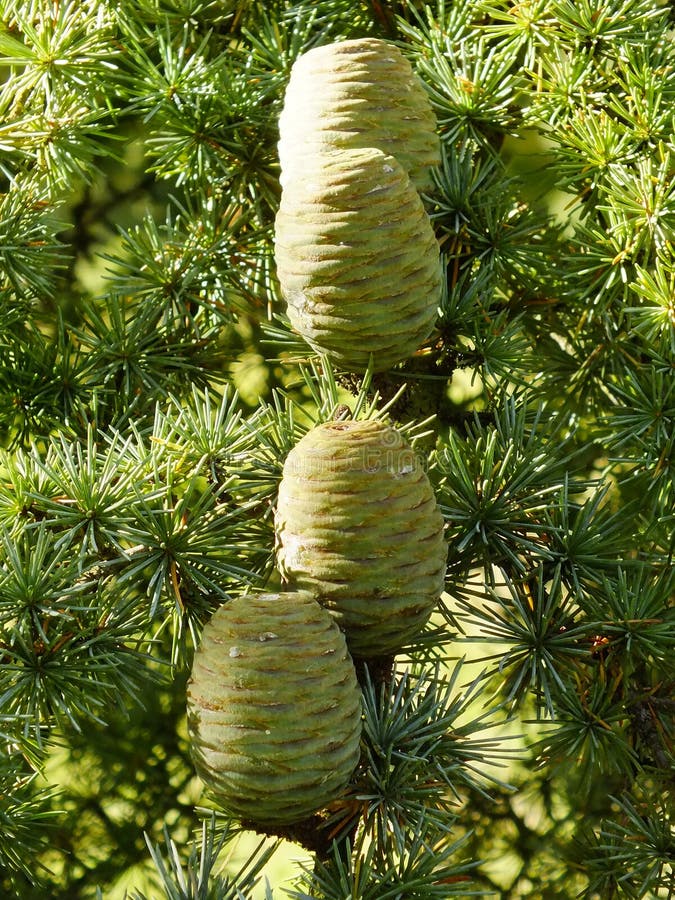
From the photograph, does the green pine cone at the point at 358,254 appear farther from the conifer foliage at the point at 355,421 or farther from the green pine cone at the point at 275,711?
the green pine cone at the point at 275,711

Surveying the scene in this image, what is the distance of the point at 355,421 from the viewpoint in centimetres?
44

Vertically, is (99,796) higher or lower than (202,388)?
lower

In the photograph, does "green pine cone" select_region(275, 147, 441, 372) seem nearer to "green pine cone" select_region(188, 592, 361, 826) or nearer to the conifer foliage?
the conifer foliage

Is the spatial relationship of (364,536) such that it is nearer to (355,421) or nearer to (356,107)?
(355,421)

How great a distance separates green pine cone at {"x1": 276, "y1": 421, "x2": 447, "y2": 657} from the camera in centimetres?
40

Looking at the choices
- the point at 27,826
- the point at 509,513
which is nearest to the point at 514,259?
the point at 509,513

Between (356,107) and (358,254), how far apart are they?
76 millimetres

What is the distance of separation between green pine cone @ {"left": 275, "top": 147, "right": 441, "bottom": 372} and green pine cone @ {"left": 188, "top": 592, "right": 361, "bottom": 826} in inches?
5.1

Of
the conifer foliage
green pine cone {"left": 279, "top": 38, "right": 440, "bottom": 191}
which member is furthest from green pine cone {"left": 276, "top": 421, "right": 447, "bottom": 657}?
green pine cone {"left": 279, "top": 38, "right": 440, "bottom": 191}

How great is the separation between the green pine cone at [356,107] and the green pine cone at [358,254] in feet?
0.05

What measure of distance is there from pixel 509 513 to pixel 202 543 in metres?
0.15

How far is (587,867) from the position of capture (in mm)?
565

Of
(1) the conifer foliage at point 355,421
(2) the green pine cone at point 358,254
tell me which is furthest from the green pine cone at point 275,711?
(2) the green pine cone at point 358,254

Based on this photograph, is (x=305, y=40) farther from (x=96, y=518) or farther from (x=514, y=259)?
(x=96, y=518)
